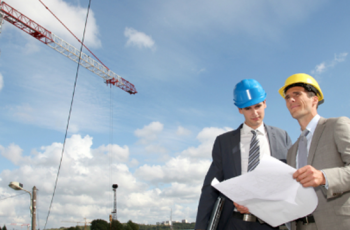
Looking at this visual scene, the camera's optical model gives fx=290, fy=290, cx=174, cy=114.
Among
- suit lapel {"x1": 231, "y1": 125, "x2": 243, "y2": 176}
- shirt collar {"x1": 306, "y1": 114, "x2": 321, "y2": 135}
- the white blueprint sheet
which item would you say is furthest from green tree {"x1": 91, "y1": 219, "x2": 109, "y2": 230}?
shirt collar {"x1": 306, "y1": 114, "x2": 321, "y2": 135}

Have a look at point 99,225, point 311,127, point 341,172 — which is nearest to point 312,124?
point 311,127

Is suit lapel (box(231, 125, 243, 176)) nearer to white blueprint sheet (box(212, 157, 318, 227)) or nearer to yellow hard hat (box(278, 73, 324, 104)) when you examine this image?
white blueprint sheet (box(212, 157, 318, 227))

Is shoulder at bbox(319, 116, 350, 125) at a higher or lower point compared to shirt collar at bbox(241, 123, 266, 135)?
lower

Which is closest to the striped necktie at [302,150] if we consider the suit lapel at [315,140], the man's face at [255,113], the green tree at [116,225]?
the suit lapel at [315,140]

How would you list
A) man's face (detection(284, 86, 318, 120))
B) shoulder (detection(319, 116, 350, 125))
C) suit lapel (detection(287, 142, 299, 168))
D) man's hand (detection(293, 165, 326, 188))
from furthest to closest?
1. suit lapel (detection(287, 142, 299, 168))
2. man's face (detection(284, 86, 318, 120))
3. shoulder (detection(319, 116, 350, 125))
4. man's hand (detection(293, 165, 326, 188))

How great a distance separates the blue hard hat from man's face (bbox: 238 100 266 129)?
0.25 feet

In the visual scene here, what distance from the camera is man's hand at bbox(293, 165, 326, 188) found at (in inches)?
82.5

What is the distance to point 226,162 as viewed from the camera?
357cm

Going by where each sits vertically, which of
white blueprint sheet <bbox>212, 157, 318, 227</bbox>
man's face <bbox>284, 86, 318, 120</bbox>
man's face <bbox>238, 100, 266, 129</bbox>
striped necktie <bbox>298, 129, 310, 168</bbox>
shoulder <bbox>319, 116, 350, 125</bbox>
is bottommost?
white blueprint sheet <bbox>212, 157, 318, 227</bbox>

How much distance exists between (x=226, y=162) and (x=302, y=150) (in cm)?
102

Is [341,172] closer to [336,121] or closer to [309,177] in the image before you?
[309,177]

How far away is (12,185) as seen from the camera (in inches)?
728

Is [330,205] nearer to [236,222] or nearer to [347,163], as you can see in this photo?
[347,163]

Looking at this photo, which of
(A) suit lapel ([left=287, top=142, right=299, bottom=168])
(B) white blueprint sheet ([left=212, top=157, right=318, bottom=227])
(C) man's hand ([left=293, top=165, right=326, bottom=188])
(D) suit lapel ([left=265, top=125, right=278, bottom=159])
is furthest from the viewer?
(D) suit lapel ([left=265, top=125, right=278, bottom=159])
